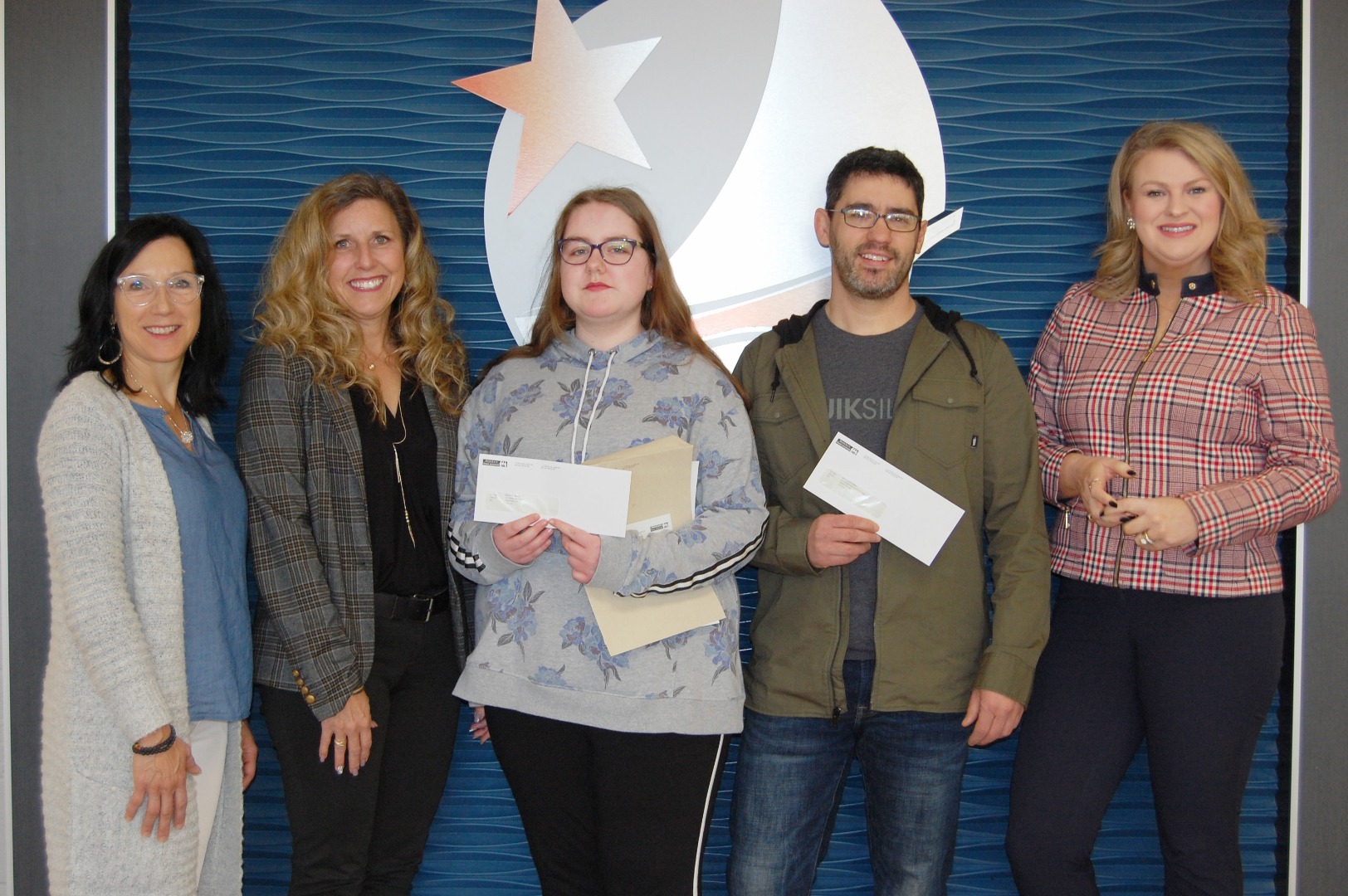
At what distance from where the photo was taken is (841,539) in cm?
199

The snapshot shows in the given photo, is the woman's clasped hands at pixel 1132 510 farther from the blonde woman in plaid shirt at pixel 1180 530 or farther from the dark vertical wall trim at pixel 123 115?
the dark vertical wall trim at pixel 123 115

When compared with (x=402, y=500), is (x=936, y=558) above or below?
below

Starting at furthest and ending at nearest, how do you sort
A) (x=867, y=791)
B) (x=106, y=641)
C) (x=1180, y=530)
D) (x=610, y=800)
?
1. (x=867, y=791)
2. (x=1180, y=530)
3. (x=610, y=800)
4. (x=106, y=641)

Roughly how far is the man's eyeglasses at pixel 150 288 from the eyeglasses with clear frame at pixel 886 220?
1.54m

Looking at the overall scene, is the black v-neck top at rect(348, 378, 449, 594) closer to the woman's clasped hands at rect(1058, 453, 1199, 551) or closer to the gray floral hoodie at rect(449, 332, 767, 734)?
the gray floral hoodie at rect(449, 332, 767, 734)

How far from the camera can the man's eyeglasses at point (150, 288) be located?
193cm

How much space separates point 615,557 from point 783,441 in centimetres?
59

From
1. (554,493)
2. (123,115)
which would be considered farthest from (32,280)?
(554,493)

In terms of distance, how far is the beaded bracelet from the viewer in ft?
5.72

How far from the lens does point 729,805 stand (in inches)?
102

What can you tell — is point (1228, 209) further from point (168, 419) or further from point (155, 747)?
point (155, 747)

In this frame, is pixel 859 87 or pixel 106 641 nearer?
pixel 106 641

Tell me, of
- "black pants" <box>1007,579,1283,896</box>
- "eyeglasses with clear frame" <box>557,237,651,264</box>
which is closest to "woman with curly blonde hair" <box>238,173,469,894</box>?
"eyeglasses with clear frame" <box>557,237,651,264</box>

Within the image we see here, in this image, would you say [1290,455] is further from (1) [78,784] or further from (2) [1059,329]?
(1) [78,784]
